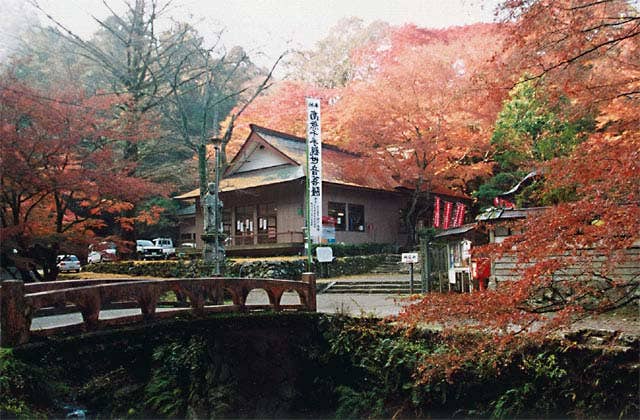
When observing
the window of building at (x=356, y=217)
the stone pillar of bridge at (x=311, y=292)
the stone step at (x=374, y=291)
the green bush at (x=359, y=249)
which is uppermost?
the window of building at (x=356, y=217)

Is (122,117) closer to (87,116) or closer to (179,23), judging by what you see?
(87,116)

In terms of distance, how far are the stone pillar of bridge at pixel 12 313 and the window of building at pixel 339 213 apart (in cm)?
1744

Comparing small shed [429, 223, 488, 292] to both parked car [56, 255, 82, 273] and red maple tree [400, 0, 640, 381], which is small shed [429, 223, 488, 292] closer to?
red maple tree [400, 0, 640, 381]

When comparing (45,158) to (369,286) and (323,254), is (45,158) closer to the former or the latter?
(323,254)

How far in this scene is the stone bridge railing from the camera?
549 centimetres

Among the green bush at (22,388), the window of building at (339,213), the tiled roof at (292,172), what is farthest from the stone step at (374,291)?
the green bush at (22,388)

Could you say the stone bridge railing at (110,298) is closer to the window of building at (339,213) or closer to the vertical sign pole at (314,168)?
the vertical sign pole at (314,168)

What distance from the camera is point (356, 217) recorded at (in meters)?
23.8

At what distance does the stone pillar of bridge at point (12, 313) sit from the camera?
5430 mm

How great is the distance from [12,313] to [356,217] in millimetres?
19023

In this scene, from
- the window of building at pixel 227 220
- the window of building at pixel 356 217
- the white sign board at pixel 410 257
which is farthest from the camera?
the window of building at pixel 227 220

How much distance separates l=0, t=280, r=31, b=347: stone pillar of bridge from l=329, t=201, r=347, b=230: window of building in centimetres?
1744

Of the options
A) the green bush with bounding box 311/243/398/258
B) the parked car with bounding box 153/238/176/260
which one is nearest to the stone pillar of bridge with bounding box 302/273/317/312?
the green bush with bounding box 311/243/398/258

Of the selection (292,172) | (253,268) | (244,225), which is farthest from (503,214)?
(244,225)
